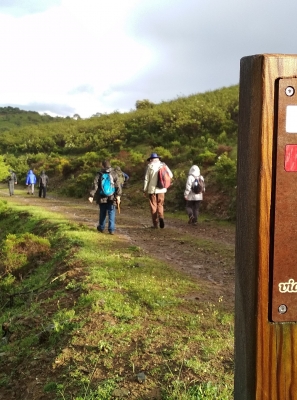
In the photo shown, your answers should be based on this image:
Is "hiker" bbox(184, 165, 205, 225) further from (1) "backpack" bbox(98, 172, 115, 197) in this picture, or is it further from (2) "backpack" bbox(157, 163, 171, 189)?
(1) "backpack" bbox(98, 172, 115, 197)

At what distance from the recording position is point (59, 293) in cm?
605

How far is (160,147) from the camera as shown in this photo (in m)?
24.4

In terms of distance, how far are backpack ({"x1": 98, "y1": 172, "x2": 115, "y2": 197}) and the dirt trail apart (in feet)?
3.26

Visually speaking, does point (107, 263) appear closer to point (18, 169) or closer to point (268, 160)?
point (268, 160)

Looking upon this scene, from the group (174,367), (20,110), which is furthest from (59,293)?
(20,110)

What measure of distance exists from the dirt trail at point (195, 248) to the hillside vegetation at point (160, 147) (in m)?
3.03

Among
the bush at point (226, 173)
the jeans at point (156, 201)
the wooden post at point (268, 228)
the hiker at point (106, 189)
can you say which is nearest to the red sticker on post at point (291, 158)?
the wooden post at point (268, 228)

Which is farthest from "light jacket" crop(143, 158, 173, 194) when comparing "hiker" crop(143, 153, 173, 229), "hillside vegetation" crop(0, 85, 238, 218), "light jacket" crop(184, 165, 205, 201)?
"hillside vegetation" crop(0, 85, 238, 218)

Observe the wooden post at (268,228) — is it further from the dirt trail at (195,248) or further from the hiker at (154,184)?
the hiker at (154,184)

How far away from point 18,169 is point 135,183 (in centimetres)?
1743

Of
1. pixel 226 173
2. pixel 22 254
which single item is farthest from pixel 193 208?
pixel 22 254

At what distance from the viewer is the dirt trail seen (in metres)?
6.42

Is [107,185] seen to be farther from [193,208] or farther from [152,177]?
[193,208]

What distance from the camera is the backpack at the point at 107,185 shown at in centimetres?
1025
